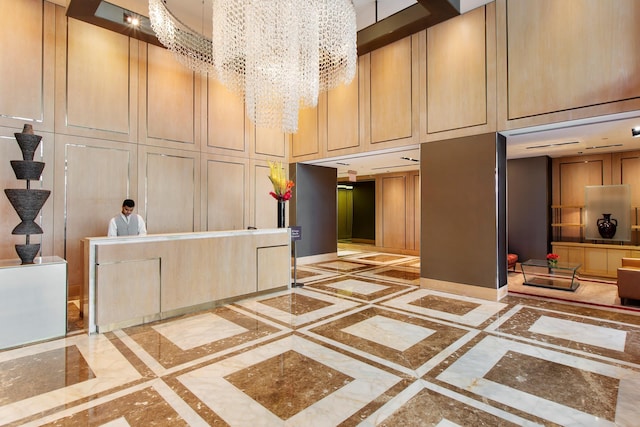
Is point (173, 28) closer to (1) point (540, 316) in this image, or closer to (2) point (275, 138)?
(2) point (275, 138)

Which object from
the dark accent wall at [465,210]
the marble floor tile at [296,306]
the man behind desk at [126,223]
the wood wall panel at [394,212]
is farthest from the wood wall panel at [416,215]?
the man behind desk at [126,223]

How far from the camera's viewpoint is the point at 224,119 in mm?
7453

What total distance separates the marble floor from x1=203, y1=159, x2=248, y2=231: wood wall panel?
297cm

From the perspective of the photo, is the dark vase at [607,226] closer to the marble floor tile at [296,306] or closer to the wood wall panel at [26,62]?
the marble floor tile at [296,306]

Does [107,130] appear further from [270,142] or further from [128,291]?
[270,142]

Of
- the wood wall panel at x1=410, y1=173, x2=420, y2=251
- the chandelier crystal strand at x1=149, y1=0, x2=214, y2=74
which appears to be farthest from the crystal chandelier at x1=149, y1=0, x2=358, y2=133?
the wood wall panel at x1=410, y1=173, x2=420, y2=251

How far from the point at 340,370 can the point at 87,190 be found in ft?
17.3

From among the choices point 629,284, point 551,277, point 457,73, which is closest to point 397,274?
point 551,277

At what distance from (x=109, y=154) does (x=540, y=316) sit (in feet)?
24.2

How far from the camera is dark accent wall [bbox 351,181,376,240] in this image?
46.4ft

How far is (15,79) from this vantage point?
500 cm

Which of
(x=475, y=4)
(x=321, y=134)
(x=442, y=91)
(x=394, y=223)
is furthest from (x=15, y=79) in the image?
(x=394, y=223)

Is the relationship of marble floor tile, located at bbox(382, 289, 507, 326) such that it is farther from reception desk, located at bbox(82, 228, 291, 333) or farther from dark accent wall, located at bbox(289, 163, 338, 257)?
dark accent wall, located at bbox(289, 163, 338, 257)

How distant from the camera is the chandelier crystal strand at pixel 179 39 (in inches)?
168
